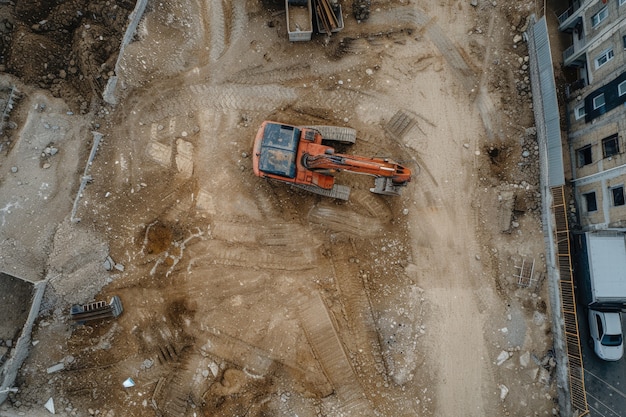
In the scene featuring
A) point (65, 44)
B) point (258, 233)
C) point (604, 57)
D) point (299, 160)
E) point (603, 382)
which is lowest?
point (603, 382)

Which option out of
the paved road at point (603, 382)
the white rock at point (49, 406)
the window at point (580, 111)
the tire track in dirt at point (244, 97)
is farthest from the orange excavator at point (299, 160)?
the white rock at point (49, 406)

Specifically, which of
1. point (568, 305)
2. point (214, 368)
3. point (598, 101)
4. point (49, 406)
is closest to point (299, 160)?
point (214, 368)

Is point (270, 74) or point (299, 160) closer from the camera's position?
point (299, 160)

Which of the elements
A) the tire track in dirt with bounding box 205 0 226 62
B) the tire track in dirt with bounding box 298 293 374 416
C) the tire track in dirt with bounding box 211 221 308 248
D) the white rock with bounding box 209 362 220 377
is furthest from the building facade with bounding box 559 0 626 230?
the white rock with bounding box 209 362 220 377

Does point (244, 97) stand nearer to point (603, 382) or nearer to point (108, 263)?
point (108, 263)

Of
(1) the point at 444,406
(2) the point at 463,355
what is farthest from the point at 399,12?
(1) the point at 444,406

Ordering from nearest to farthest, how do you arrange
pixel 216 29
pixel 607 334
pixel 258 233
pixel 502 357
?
pixel 607 334
pixel 502 357
pixel 258 233
pixel 216 29

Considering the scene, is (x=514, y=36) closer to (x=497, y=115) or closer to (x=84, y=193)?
(x=497, y=115)

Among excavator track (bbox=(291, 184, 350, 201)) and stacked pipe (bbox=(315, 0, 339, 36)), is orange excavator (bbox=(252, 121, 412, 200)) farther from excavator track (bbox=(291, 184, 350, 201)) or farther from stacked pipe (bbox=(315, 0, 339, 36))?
stacked pipe (bbox=(315, 0, 339, 36))

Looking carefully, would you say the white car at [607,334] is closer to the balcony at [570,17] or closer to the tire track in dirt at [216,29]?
the balcony at [570,17]
